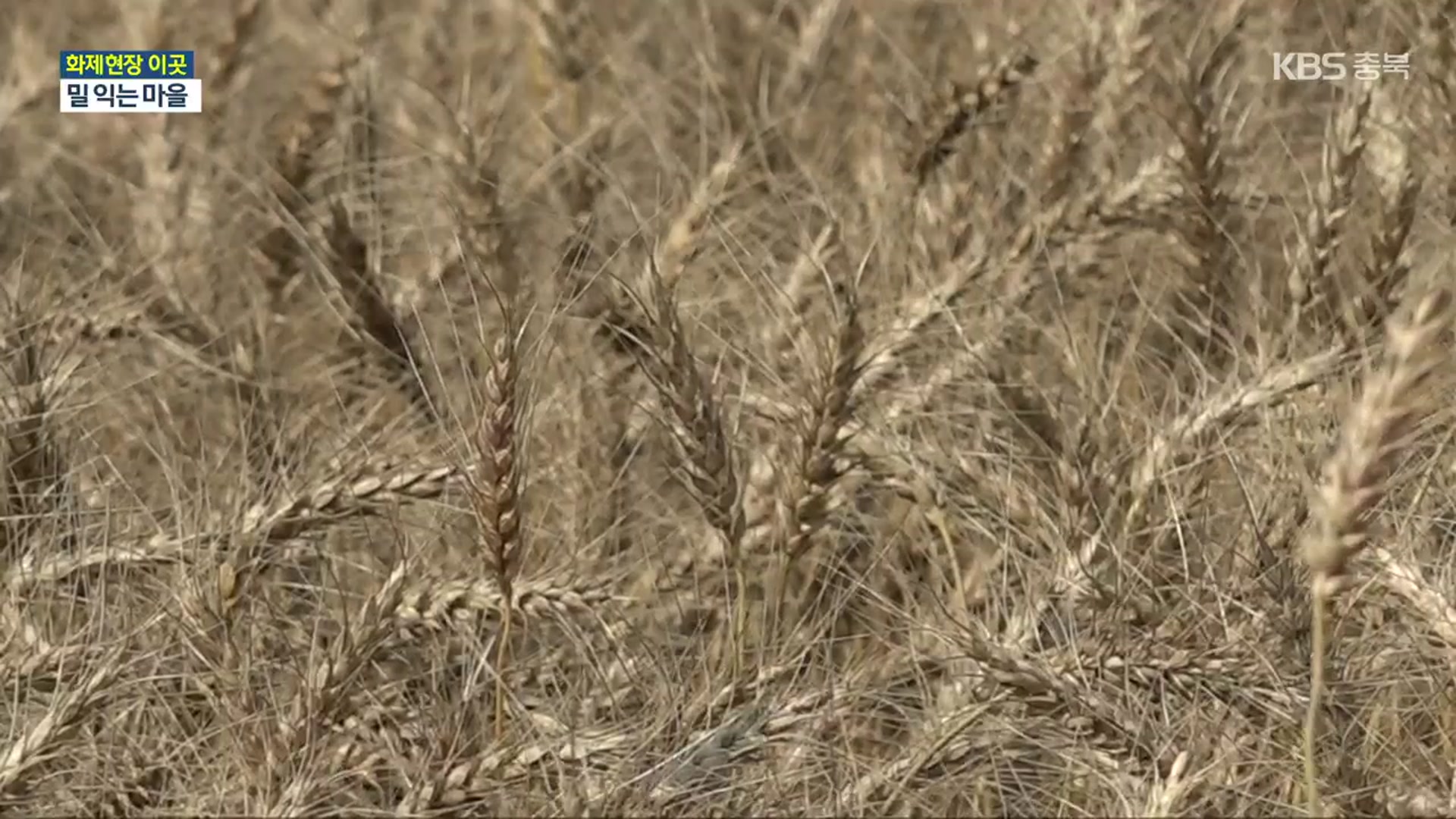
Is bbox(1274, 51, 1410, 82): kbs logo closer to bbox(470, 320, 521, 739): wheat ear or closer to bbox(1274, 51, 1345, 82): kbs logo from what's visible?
bbox(1274, 51, 1345, 82): kbs logo

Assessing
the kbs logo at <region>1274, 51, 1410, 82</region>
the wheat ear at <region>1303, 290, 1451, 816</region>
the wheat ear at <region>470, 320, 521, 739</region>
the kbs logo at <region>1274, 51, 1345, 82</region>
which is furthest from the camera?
the kbs logo at <region>1274, 51, 1345, 82</region>

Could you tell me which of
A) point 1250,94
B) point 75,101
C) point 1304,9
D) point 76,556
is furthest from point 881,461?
point 75,101

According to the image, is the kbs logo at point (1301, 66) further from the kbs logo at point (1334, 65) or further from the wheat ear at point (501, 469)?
the wheat ear at point (501, 469)

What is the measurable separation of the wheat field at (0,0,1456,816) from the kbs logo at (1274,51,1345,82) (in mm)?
21

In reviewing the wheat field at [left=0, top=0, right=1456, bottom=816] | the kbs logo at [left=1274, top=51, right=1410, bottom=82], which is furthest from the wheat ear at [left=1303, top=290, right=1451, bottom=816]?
the kbs logo at [left=1274, top=51, right=1410, bottom=82]

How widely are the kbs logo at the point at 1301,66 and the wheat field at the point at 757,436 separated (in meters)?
0.02
